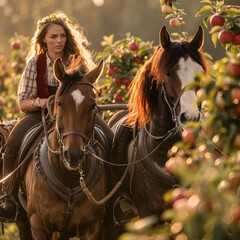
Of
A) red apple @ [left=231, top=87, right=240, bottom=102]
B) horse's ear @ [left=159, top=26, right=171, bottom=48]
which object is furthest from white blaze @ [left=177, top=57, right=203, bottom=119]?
red apple @ [left=231, top=87, right=240, bottom=102]

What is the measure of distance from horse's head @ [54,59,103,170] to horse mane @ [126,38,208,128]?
0.48 metres

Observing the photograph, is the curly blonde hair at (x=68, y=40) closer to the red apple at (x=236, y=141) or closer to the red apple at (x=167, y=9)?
the red apple at (x=167, y=9)

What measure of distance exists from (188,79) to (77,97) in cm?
92

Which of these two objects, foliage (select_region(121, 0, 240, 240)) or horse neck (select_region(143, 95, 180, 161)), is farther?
horse neck (select_region(143, 95, 180, 161))

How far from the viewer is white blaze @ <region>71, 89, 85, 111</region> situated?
26.4 feet

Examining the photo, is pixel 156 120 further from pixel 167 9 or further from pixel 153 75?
pixel 167 9

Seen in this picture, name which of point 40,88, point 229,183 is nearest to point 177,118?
point 40,88

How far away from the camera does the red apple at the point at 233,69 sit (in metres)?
5.02

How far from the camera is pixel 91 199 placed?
333 inches

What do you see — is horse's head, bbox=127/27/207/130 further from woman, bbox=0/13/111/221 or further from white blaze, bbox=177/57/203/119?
woman, bbox=0/13/111/221

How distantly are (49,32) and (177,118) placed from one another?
8.00ft

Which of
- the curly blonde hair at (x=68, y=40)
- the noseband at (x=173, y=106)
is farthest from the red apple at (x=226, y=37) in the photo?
the curly blonde hair at (x=68, y=40)

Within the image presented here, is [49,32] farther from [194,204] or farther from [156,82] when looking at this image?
[194,204]

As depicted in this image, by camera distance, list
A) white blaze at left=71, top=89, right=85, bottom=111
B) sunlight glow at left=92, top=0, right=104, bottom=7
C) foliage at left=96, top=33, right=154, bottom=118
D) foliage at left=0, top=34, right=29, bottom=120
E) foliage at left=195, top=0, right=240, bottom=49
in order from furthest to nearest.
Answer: sunlight glow at left=92, top=0, right=104, bottom=7, foliage at left=0, top=34, right=29, bottom=120, foliage at left=96, top=33, right=154, bottom=118, white blaze at left=71, top=89, right=85, bottom=111, foliage at left=195, top=0, right=240, bottom=49
